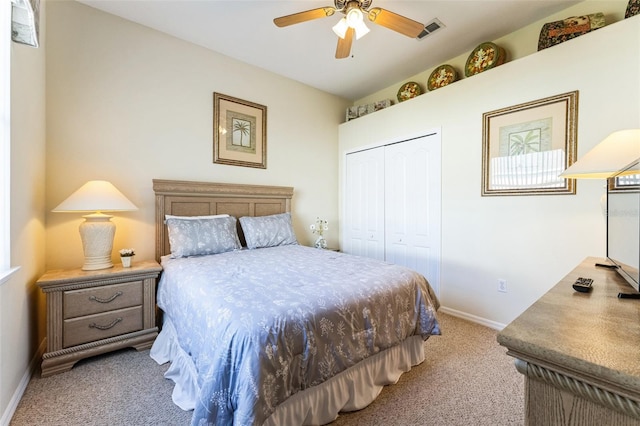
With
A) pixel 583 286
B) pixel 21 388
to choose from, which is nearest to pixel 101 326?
pixel 21 388

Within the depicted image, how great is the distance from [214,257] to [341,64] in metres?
2.82

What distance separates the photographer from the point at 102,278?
209 centimetres

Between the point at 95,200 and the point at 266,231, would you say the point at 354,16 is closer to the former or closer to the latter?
the point at 266,231

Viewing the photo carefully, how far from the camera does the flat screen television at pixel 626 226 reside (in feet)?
2.76

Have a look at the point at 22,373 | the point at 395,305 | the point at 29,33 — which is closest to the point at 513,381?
the point at 395,305

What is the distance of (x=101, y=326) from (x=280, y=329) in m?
1.79

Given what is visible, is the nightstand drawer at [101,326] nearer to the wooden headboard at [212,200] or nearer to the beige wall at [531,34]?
the wooden headboard at [212,200]

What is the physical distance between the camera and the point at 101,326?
2.08m

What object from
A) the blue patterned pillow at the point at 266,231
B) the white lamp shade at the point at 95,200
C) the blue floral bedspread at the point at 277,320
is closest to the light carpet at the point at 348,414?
the blue floral bedspread at the point at 277,320

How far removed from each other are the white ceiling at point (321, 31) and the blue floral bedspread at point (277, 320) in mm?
2349

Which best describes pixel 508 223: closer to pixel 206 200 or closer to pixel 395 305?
pixel 395 305

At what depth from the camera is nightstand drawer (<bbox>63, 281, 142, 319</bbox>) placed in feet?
6.48

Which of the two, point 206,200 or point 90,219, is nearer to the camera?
point 90,219

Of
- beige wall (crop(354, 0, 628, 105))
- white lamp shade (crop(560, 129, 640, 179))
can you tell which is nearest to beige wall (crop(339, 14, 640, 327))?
beige wall (crop(354, 0, 628, 105))
